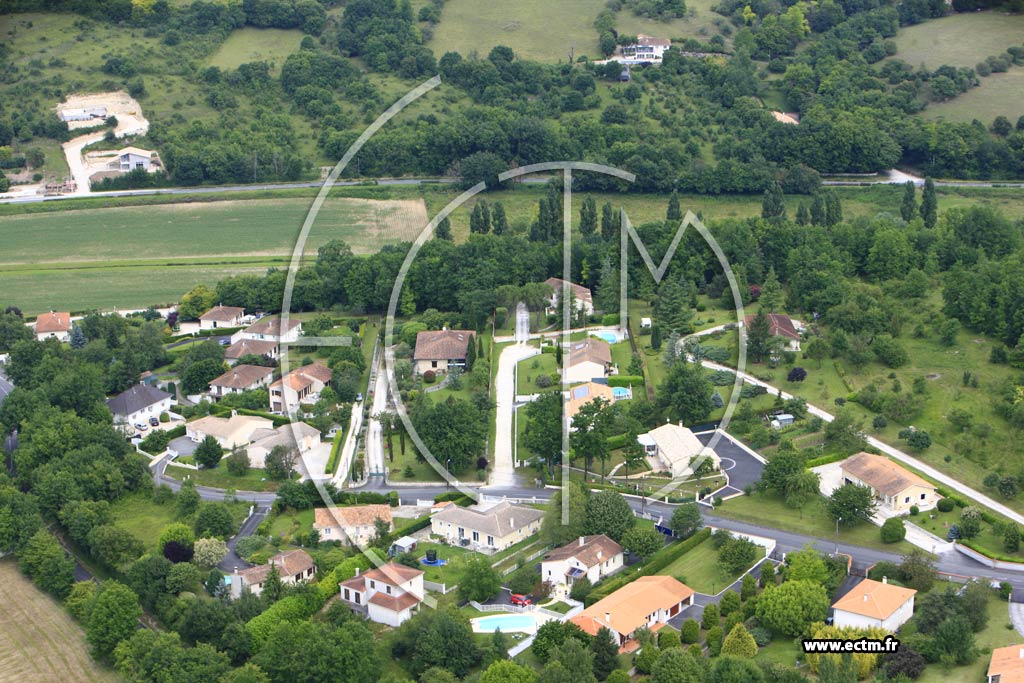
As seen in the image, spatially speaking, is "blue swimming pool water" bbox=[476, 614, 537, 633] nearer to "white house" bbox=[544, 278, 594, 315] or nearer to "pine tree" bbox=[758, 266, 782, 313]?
"white house" bbox=[544, 278, 594, 315]

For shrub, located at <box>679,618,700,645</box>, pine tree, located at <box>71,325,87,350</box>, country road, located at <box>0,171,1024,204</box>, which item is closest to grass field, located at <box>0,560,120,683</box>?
shrub, located at <box>679,618,700,645</box>

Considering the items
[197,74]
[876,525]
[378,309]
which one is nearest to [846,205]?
[378,309]

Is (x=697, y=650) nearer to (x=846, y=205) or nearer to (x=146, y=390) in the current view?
(x=146, y=390)

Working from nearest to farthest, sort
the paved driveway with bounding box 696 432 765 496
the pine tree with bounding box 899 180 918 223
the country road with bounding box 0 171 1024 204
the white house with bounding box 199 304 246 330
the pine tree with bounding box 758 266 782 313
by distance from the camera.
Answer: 1. the paved driveway with bounding box 696 432 765 496
2. the pine tree with bounding box 758 266 782 313
3. the white house with bounding box 199 304 246 330
4. the pine tree with bounding box 899 180 918 223
5. the country road with bounding box 0 171 1024 204

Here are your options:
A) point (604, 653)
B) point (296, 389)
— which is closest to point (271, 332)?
point (296, 389)

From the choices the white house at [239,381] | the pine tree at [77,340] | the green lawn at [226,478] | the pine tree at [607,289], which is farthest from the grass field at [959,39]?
the green lawn at [226,478]
